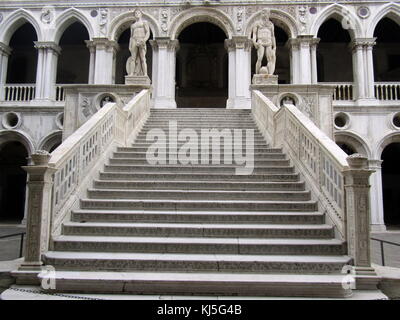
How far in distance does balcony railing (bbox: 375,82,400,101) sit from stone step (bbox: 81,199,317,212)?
1375 centimetres

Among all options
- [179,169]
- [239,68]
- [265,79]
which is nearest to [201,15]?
[239,68]

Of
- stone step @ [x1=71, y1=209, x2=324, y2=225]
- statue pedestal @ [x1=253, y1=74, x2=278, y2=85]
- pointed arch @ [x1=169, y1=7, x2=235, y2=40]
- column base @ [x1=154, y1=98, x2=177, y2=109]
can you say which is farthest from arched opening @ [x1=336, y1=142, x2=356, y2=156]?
stone step @ [x1=71, y1=209, x2=324, y2=225]

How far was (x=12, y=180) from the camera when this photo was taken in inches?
942

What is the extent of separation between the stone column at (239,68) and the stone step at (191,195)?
11.3m

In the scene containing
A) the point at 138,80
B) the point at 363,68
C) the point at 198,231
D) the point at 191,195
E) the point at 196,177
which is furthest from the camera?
the point at 363,68

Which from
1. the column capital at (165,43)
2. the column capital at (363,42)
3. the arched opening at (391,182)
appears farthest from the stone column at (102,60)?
the arched opening at (391,182)

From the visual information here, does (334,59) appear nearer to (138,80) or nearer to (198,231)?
(138,80)

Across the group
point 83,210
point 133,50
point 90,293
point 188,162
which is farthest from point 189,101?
point 90,293

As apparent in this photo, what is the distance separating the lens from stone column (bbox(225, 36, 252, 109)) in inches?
723

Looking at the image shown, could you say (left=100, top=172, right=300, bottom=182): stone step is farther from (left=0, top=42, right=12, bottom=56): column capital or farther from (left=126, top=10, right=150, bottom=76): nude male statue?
(left=0, top=42, right=12, bottom=56): column capital

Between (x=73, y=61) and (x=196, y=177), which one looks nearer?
(x=196, y=177)

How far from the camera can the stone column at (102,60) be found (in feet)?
62.6

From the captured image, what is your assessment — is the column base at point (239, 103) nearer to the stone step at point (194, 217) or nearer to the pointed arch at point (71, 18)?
the pointed arch at point (71, 18)

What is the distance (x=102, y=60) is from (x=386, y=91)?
13766 mm
